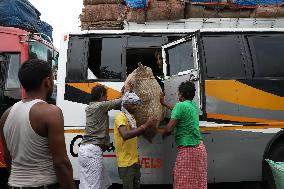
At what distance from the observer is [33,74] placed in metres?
2.99

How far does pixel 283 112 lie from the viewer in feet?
21.0

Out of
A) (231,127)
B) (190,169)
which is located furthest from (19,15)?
(190,169)

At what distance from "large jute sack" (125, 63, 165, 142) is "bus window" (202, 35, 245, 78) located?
3.18 feet

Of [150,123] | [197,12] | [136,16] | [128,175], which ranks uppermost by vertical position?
[197,12]

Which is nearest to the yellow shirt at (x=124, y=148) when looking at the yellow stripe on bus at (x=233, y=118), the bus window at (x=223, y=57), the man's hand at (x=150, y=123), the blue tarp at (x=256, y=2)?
the man's hand at (x=150, y=123)

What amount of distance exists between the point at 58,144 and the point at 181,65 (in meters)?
3.99

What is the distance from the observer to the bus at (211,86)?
6.33 m

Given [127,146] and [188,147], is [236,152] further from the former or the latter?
[127,146]

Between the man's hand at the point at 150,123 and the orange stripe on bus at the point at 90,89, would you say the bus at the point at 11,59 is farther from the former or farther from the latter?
the man's hand at the point at 150,123

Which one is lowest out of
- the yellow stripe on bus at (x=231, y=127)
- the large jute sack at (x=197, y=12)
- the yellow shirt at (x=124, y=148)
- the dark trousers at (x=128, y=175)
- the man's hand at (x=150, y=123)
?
the dark trousers at (x=128, y=175)

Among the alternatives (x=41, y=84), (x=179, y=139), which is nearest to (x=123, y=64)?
(x=179, y=139)

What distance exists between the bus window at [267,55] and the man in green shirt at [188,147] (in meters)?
1.69

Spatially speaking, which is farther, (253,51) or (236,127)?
(253,51)

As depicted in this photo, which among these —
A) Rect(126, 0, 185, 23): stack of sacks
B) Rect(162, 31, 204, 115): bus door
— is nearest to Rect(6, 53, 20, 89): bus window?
Rect(126, 0, 185, 23): stack of sacks
